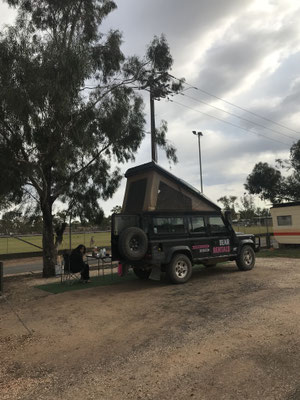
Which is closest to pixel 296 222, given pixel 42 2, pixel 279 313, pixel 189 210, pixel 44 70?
pixel 189 210

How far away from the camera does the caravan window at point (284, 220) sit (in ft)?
62.1

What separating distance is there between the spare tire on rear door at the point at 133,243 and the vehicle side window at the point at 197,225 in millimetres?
1729

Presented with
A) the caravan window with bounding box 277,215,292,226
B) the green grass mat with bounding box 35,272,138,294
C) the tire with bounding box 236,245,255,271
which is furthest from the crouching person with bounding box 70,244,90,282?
the caravan window with bounding box 277,215,292,226

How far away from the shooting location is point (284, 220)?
19.3 metres

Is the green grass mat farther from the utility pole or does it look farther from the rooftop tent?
the utility pole

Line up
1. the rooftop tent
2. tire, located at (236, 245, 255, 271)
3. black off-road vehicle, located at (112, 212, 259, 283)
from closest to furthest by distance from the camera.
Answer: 1. black off-road vehicle, located at (112, 212, 259, 283)
2. the rooftop tent
3. tire, located at (236, 245, 255, 271)

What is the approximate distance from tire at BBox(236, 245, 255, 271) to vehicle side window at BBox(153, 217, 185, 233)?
2714 millimetres

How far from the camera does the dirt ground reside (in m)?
3.37

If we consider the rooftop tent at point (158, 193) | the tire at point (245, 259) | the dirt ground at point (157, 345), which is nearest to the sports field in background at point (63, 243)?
the tire at point (245, 259)

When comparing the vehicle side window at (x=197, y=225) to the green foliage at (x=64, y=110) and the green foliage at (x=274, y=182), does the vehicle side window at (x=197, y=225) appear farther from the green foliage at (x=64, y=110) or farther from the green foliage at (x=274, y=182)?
the green foliage at (x=274, y=182)

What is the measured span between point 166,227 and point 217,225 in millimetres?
2089

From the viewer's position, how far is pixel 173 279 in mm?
8977

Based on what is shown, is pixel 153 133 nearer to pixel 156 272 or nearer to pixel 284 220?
pixel 156 272

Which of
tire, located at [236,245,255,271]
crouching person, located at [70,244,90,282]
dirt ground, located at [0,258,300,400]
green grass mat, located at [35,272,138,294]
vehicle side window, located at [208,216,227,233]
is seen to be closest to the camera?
dirt ground, located at [0,258,300,400]
